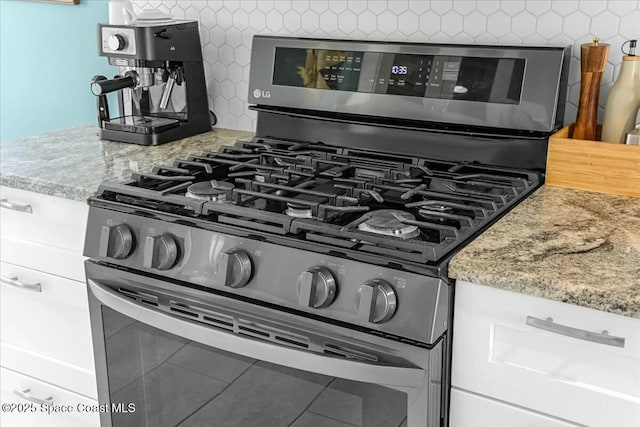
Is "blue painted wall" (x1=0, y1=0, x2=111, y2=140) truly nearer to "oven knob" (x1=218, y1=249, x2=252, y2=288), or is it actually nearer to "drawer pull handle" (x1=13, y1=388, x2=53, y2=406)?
"drawer pull handle" (x1=13, y1=388, x2=53, y2=406)

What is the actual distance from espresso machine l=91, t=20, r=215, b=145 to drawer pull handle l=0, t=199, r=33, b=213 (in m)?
0.40

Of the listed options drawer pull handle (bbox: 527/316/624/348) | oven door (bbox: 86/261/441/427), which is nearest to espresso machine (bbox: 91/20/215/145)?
oven door (bbox: 86/261/441/427)

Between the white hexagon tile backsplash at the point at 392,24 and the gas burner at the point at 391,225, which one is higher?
the white hexagon tile backsplash at the point at 392,24

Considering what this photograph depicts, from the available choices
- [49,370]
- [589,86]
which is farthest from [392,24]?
[49,370]

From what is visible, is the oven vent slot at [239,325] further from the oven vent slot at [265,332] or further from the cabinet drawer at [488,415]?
the cabinet drawer at [488,415]

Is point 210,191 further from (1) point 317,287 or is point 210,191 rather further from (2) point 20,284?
(2) point 20,284

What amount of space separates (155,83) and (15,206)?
0.58 m

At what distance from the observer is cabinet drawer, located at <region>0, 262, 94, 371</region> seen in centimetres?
192

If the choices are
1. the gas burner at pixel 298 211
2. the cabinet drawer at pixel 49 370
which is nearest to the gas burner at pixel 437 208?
the gas burner at pixel 298 211

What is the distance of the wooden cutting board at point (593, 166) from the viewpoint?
159cm

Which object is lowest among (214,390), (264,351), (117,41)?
(214,390)

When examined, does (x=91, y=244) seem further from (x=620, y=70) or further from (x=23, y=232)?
(x=620, y=70)

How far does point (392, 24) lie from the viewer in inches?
78.5

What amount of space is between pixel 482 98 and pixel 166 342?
937 mm
